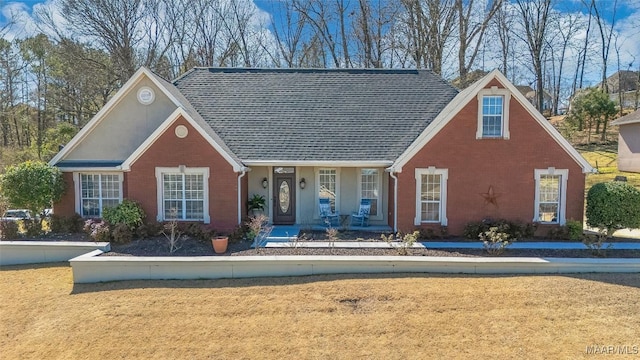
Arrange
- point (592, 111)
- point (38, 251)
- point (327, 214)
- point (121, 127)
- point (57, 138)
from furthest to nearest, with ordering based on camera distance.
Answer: point (592, 111)
point (57, 138)
point (327, 214)
point (121, 127)
point (38, 251)

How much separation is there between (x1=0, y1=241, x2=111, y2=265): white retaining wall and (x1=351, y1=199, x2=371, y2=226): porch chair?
29.4 ft

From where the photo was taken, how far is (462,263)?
9.98m

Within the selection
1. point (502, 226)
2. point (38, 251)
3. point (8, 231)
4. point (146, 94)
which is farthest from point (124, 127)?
point (502, 226)

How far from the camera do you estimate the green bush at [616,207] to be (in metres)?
12.5

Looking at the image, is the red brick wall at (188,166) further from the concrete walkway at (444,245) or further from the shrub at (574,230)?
the shrub at (574,230)

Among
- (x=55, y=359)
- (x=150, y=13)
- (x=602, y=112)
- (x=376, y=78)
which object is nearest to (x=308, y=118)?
(x=376, y=78)

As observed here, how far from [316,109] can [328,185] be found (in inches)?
155

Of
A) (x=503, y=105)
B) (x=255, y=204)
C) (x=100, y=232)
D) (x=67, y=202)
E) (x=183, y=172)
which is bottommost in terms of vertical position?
(x=100, y=232)

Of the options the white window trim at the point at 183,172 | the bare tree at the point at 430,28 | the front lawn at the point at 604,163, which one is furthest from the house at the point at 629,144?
the white window trim at the point at 183,172

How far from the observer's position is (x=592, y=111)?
3556 cm

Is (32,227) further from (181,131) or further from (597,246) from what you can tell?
(597,246)

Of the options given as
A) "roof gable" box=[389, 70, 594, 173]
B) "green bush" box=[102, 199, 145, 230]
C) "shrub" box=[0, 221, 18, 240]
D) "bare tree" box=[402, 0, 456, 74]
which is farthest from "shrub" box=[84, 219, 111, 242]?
"bare tree" box=[402, 0, 456, 74]

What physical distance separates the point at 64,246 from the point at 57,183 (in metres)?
3.27

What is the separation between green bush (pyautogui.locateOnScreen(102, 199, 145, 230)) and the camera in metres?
12.7
